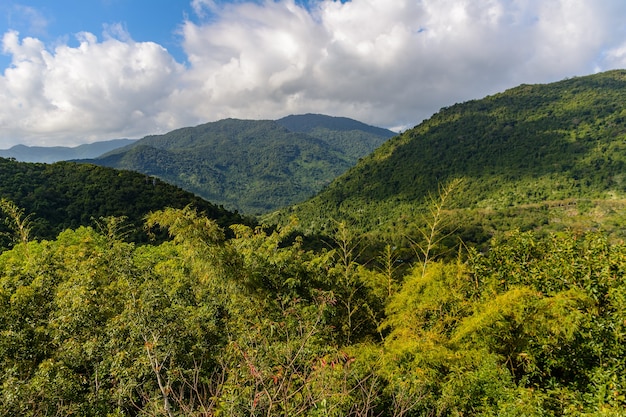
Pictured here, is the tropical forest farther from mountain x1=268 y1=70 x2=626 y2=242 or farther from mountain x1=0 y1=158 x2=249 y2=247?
mountain x1=268 y1=70 x2=626 y2=242

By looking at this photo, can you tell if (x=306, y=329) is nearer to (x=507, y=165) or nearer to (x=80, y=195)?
(x=80, y=195)

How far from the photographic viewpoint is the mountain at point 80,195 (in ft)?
128

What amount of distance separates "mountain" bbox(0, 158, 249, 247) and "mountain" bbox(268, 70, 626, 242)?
4519 centimetres

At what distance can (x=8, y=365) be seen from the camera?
6609 millimetres

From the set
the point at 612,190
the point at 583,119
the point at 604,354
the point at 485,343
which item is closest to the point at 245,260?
the point at 485,343

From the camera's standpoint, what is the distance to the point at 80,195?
4472 centimetres

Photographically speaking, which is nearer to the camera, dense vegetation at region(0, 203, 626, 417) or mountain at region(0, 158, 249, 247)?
dense vegetation at region(0, 203, 626, 417)

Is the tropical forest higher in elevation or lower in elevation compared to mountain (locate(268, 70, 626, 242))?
lower

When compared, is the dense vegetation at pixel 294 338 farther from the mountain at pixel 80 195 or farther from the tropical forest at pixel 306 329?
the mountain at pixel 80 195

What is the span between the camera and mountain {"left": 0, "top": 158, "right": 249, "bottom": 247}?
38875 mm

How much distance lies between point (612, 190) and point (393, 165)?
60682mm

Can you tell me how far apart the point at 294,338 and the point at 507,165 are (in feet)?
394

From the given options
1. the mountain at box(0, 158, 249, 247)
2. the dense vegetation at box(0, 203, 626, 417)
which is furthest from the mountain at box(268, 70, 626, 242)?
the dense vegetation at box(0, 203, 626, 417)

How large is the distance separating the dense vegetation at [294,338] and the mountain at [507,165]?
6315 cm
